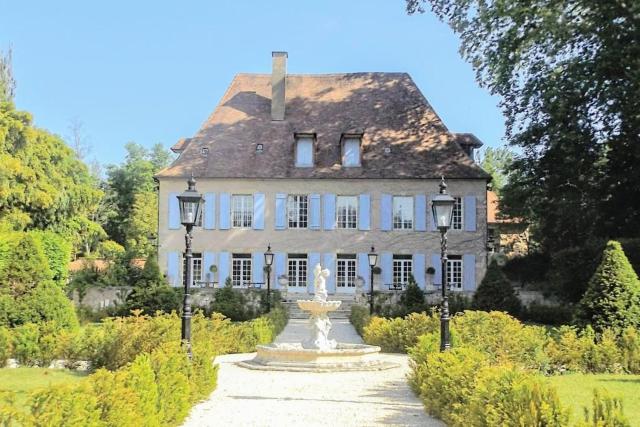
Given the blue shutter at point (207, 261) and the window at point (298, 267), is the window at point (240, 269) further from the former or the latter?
the window at point (298, 267)

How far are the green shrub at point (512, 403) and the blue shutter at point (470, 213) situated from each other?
26.8 m

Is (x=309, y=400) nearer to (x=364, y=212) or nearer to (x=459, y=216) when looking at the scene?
(x=364, y=212)

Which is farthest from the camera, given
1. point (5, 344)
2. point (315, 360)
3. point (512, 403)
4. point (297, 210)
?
point (297, 210)

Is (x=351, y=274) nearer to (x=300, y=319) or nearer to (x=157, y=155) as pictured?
(x=300, y=319)

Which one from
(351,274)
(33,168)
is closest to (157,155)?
(33,168)

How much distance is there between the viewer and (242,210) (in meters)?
34.4

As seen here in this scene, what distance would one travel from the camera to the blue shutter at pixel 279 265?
3388 cm

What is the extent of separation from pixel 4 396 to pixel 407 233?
95.8 ft

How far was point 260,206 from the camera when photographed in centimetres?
3422

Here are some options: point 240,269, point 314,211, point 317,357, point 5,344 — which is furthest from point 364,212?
point 5,344

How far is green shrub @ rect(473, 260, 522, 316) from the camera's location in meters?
23.2

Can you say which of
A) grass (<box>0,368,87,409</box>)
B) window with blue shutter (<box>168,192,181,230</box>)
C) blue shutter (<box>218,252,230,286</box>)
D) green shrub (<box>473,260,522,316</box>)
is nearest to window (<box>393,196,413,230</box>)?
blue shutter (<box>218,252,230,286</box>)

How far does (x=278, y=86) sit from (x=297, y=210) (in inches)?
249

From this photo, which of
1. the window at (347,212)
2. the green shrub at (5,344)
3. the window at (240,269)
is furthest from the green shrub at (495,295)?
the green shrub at (5,344)
